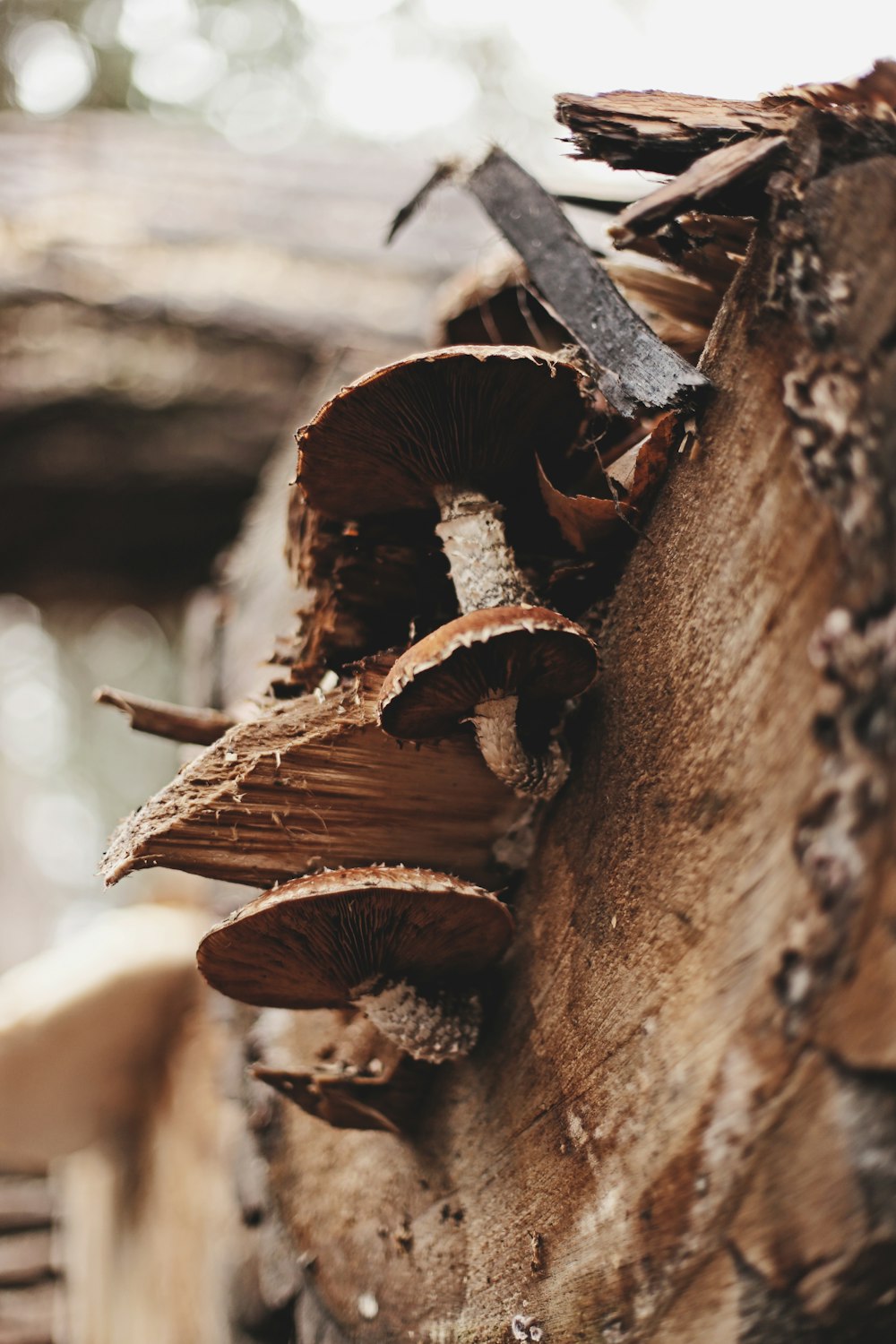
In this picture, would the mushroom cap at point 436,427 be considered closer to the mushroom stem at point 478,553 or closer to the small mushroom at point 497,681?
the mushroom stem at point 478,553

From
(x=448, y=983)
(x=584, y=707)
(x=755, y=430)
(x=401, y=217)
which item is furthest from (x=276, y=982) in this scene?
(x=401, y=217)

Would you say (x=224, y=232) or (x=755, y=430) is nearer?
(x=755, y=430)

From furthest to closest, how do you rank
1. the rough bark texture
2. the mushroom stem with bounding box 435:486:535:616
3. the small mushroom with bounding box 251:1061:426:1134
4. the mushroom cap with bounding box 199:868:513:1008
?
1. the small mushroom with bounding box 251:1061:426:1134
2. the mushroom stem with bounding box 435:486:535:616
3. the mushroom cap with bounding box 199:868:513:1008
4. the rough bark texture

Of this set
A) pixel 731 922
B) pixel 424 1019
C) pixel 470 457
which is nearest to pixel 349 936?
pixel 424 1019

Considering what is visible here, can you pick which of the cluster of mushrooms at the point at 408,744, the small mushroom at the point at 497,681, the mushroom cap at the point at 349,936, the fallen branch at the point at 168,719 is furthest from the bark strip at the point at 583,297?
the fallen branch at the point at 168,719

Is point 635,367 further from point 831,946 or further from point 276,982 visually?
point 276,982

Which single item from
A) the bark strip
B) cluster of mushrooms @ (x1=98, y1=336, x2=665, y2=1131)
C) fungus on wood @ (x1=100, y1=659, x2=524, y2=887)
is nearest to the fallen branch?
cluster of mushrooms @ (x1=98, y1=336, x2=665, y2=1131)

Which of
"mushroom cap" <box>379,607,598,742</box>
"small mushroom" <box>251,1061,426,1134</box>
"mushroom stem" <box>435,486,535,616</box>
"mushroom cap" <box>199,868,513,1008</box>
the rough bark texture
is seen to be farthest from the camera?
"small mushroom" <box>251,1061,426,1134</box>

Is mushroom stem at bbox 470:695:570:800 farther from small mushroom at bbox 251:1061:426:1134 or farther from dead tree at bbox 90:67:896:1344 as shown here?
small mushroom at bbox 251:1061:426:1134
